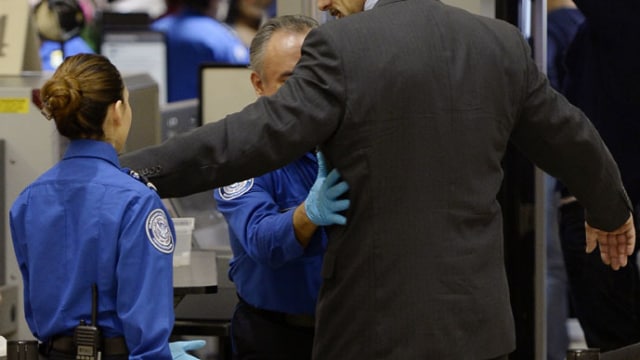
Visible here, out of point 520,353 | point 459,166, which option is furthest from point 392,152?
point 520,353

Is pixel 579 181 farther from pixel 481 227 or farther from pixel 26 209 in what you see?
pixel 26 209

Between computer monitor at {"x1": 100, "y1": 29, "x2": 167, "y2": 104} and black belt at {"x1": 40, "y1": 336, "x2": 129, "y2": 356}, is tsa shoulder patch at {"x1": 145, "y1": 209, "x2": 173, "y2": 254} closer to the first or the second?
black belt at {"x1": 40, "y1": 336, "x2": 129, "y2": 356}

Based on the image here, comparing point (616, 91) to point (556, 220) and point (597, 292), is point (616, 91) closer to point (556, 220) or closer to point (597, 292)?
point (556, 220)

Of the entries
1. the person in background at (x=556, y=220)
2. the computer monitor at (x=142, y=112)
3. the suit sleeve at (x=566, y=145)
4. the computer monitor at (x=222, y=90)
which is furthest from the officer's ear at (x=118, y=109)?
the computer monitor at (x=222, y=90)

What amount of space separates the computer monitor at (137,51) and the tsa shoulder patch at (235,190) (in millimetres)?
6497

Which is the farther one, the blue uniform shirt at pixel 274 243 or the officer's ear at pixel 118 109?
the blue uniform shirt at pixel 274 243

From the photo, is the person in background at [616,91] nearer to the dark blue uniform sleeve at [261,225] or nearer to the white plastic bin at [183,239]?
the white plastic bin at [183,239]

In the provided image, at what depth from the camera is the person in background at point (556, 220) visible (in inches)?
179

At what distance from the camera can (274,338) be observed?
309 centimetres

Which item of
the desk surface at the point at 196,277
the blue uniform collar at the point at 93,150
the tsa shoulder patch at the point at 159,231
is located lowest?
the desk surface at the point at 196,277

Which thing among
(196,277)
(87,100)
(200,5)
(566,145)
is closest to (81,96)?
(87,100)

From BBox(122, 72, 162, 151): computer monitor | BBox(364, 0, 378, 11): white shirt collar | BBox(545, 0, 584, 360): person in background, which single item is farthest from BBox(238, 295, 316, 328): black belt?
BBox(545, 0, 584, 360): person in background

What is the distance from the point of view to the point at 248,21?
1102 centimetres

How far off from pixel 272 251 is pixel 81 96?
53cm
